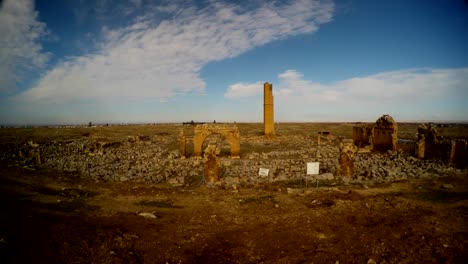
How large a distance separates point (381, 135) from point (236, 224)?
76.6 ft

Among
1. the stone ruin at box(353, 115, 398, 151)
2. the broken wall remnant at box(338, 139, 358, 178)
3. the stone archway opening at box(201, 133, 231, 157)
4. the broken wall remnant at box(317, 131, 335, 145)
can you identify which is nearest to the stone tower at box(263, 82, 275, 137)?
the stone archway opening at box(201, 133, 231, 157)

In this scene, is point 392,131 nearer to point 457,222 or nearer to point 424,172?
point 424,172

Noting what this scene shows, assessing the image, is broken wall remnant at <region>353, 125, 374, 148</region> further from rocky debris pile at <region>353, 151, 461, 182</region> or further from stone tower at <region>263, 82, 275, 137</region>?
stone tower at <region>263, 82, 275, 137</region>

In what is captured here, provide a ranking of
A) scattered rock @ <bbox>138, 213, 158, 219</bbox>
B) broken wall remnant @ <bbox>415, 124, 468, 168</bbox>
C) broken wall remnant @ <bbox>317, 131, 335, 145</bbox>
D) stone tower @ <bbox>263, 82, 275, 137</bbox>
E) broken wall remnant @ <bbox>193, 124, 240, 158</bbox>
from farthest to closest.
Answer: stone tower @ <bbox>263, 82, 275, 137</bbox>, broken wall remnant @ <bbox>317, 131, 335, 145</bbox>, broken wall remnant @ <bbox>193, 124, 240, 158</bbox>, broken wall remnant @ <bbox>415, 124, 468, 168</bbox>, scattered rock @ <bbox>138, 213, 158, 219</bbox>

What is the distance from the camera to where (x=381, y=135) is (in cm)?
2722

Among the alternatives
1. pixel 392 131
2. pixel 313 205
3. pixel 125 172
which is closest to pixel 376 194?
pixel 313 205

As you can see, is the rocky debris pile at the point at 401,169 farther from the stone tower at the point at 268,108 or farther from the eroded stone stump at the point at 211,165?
the stone tower at the point at 268,108

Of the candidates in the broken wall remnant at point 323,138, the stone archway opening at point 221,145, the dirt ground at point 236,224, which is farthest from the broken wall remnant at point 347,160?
the broken wall remnant at point 323,138

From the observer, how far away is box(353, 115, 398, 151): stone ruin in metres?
26.0

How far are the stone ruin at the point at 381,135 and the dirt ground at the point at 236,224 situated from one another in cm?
1398

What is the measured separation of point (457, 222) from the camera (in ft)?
26.6

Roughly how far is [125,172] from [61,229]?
11.1 meters

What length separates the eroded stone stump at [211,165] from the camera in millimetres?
14414

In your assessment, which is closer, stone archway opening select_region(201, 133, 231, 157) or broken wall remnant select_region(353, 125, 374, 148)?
stone archway opening select_region(201, 133, 231, 157)
